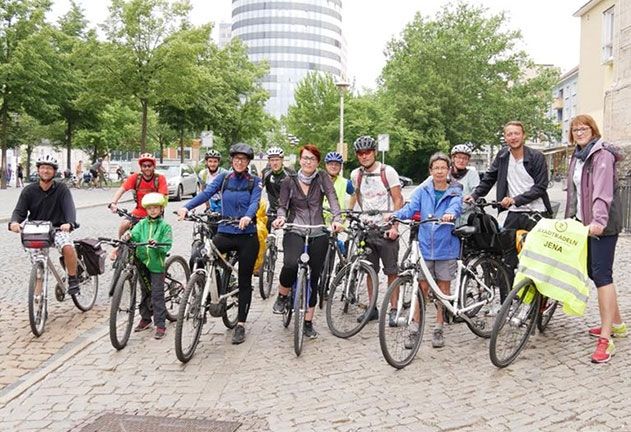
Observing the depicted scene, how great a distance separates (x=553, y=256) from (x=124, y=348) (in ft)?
12.0

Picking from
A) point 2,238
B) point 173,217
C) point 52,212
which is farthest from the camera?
point 173,217

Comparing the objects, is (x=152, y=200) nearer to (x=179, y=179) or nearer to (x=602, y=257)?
(x=602, y=257)

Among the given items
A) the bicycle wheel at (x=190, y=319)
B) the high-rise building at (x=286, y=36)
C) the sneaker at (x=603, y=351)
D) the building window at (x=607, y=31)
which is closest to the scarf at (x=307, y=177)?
the bicycle wheel at (x=190, y=319)

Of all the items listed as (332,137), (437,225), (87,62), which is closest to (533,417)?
(437,225)

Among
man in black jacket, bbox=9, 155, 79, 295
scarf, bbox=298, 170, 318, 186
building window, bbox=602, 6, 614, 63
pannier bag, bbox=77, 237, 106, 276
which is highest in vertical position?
building window, bbox=602, 6, 614, 63

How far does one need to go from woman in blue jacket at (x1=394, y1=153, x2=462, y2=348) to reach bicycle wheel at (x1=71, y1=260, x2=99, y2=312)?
11.7 ft

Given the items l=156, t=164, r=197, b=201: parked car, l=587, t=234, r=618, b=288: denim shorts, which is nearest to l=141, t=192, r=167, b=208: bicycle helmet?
l=587, t=234, r=618, b=288: denim shorts

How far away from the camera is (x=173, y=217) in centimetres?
1869

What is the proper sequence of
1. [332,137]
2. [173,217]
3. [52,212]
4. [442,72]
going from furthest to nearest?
[442,72] → [332,137] → [173,217] → [52,212]

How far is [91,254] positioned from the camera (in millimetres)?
7207

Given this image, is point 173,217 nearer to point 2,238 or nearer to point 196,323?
point 2,238

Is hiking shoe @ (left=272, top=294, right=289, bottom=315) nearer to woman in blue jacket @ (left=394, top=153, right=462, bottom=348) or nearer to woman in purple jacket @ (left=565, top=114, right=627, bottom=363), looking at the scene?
woman in blue jacket @ (left=394, top=153, right=462, bottom=348)

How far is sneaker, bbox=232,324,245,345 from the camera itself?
6.08 meters

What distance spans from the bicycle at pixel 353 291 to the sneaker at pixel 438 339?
0.66m
